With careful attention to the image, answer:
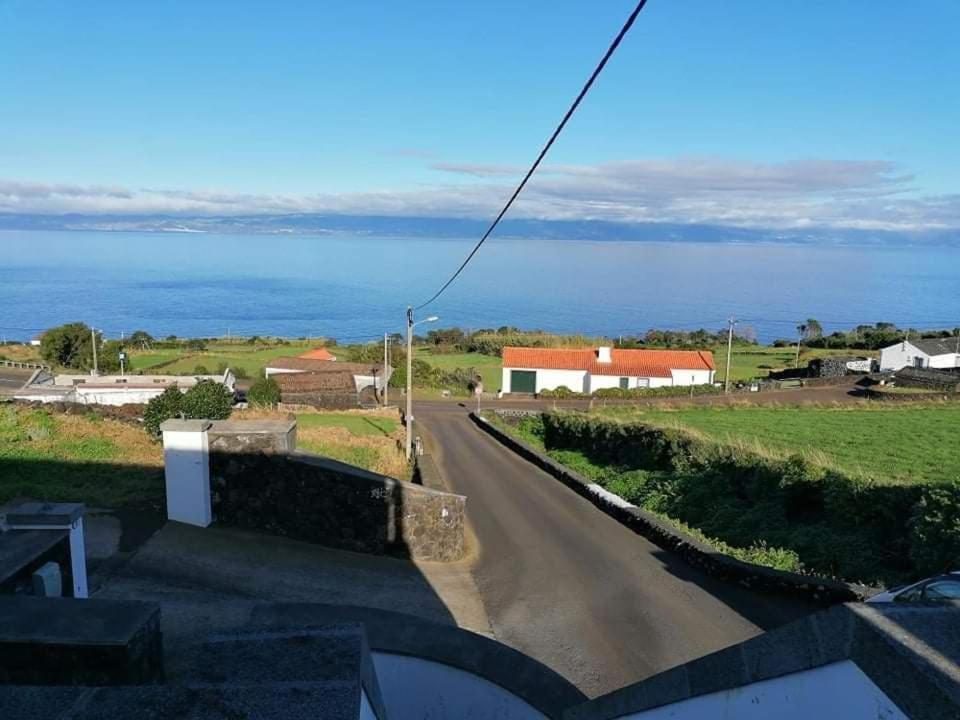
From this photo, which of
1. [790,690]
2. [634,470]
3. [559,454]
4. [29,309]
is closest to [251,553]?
[790,690]

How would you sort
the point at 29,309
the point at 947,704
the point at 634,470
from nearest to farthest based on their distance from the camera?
the point at 947,704
the point at 634,470
the point at 29,309

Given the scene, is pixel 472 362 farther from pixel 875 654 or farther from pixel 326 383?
pixel 875 654

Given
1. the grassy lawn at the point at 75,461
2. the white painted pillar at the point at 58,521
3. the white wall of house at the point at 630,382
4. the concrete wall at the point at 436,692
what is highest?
the white painted pillar at the point at 58,521

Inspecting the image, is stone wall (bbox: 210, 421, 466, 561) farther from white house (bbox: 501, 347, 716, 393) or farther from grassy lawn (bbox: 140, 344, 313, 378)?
grassy lawn (bbox: 140, 344, 313, 378)

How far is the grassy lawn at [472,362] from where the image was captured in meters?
55.0

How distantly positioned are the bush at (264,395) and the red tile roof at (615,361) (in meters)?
17.3

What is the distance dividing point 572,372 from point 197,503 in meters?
41.2

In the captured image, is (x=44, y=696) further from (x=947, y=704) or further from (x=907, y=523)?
(x=907, y=523)

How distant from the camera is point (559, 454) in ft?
83.5

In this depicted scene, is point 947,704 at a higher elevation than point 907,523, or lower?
higher

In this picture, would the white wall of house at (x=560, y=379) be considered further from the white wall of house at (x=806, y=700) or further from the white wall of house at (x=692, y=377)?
the white wall of house at (x=806, y=700)

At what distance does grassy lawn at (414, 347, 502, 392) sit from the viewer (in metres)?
55.0

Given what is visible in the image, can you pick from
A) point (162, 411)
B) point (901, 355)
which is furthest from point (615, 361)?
point (162, 411)

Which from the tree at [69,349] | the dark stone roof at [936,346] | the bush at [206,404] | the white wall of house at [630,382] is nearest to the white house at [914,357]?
the dark stone roof at [936,346]
